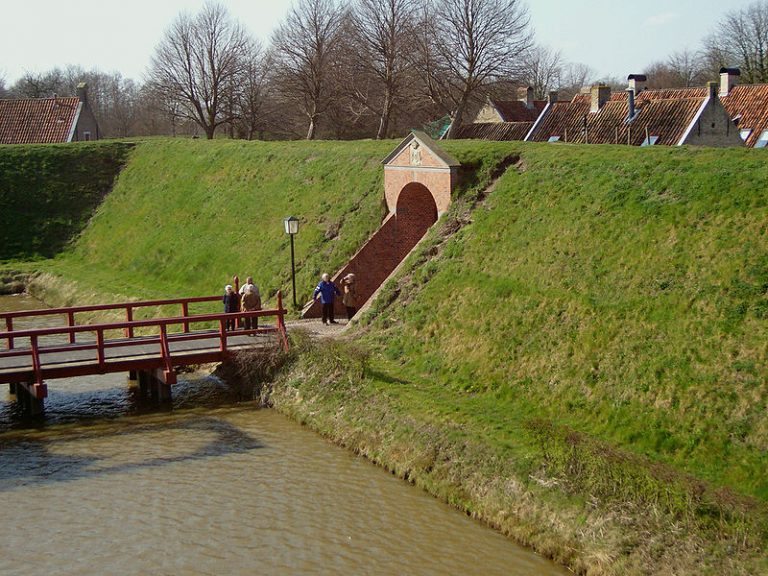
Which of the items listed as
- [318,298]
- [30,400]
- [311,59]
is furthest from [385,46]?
[30,400]

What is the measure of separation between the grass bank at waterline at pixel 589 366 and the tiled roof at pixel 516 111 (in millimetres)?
29256

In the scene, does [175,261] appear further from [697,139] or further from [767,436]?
[767,436]

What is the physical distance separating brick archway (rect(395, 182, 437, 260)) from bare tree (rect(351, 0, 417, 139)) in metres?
21.4

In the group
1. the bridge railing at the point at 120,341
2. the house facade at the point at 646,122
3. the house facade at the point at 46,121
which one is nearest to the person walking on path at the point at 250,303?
the bridge railing at the point at 120,341

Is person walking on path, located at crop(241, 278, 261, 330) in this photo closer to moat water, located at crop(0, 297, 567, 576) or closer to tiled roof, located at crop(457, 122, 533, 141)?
moat water, located at crop(0, 297, 567, 576)

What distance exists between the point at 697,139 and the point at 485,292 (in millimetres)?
17960

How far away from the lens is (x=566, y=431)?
13.5 meters

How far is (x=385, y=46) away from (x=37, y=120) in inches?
773

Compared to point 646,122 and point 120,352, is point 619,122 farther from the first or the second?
point 120,352

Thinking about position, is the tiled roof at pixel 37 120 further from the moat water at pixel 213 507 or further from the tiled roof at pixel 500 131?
the moat water at pixel 213 507

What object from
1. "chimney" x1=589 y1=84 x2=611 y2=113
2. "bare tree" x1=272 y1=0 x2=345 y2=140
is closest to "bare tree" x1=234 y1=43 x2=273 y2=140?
"bare tree" x1=272 y1=0 x2=345 y2=140

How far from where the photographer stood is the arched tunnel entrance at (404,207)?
2358cm

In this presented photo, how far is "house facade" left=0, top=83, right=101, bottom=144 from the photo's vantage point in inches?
1879

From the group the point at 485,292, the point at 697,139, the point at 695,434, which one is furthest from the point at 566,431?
the point at 697,139
